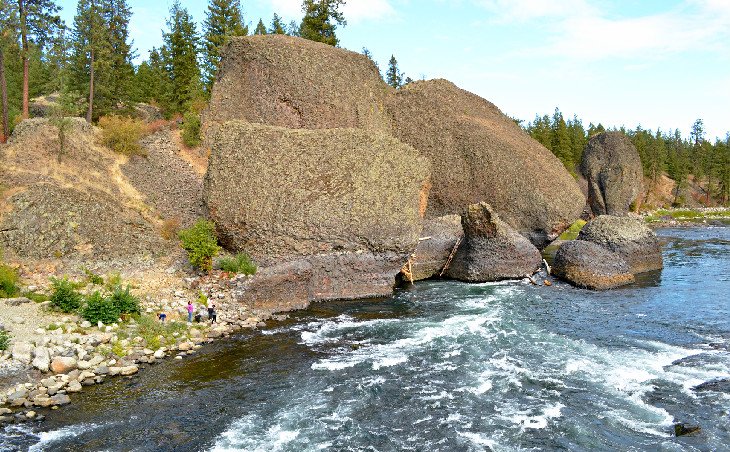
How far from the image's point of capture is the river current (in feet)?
46.9

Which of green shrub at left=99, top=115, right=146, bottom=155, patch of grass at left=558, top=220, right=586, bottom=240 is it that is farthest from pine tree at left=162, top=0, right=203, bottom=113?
patch of grass at left=558, top=220, right=586, bottom=240

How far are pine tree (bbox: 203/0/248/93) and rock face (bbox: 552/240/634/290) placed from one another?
40397 mm

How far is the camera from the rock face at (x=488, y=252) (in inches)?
1302

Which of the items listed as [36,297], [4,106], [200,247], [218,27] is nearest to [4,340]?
[36,297]

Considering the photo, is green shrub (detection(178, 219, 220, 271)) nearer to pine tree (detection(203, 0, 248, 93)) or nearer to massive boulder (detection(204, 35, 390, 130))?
massive boulder (detection(204, 35, 390, 130))

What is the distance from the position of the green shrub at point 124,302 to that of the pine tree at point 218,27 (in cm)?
3629

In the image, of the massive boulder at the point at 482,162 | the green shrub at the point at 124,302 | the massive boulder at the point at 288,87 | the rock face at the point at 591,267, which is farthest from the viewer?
the massive boulder at the point at 288,87

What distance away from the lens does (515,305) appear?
27.7m

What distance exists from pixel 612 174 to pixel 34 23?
204 ft

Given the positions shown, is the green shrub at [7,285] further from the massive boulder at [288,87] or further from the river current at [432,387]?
the massive boulder at [288,87]

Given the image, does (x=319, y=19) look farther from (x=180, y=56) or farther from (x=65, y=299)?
(x=65, y=299)

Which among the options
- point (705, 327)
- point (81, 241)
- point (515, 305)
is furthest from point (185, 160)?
point (705, 327)

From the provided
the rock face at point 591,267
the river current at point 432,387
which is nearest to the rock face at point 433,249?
the rock face at point 591,267

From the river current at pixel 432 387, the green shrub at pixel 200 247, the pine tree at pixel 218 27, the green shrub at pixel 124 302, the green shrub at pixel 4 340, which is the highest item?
the pine tree at pixel 218 27
